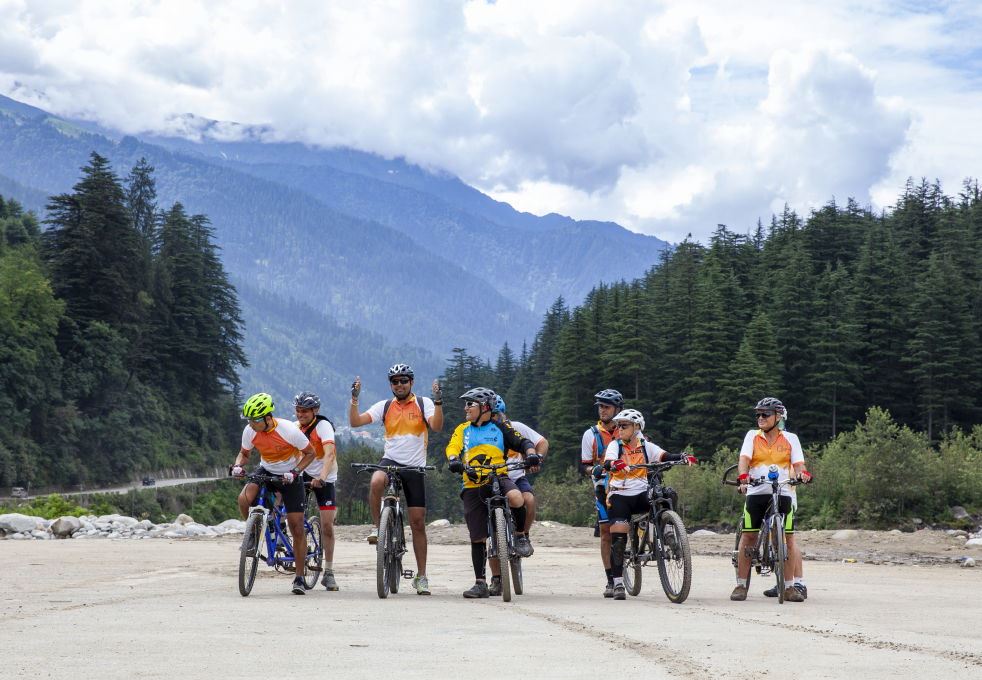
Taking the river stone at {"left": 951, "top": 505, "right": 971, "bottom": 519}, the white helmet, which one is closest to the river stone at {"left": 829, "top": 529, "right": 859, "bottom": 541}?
the river stone at {"left": 951, "top": 505, "right": 971, "bottom": 519}

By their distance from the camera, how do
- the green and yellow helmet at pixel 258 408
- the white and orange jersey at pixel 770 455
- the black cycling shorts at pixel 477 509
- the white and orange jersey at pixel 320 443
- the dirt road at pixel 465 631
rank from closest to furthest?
the dirt road at pixel 465 631
the green and yellow helmet at pixel 258 408
the black cycling shorts at pixel 477 509
the white and orange jersey at pixel 770 455
the white and orange jersey at pixel 320 443

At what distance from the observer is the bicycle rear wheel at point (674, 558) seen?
528 inches

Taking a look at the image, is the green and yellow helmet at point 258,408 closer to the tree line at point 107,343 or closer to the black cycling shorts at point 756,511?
the black cycling shorts at point 756,511

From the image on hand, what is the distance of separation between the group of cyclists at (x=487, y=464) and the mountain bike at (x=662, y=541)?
0.43 feet

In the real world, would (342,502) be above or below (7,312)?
below

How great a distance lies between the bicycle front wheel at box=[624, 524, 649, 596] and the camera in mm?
14227

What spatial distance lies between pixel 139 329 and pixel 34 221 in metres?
23.7

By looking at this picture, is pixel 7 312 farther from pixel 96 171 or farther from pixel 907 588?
pixel 907 588

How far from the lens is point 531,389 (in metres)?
138

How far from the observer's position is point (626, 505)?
1422 cm

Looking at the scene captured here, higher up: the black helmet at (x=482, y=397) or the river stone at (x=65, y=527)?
the black helmet at (x=482, y=397)

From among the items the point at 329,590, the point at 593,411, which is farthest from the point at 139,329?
the point at 329,590

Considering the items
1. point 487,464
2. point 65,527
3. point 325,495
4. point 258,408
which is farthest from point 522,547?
point 65,527

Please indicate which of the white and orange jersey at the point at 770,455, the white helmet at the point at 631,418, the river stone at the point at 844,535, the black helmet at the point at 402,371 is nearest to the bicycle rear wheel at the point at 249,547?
the black helmet at the point at 402,371
